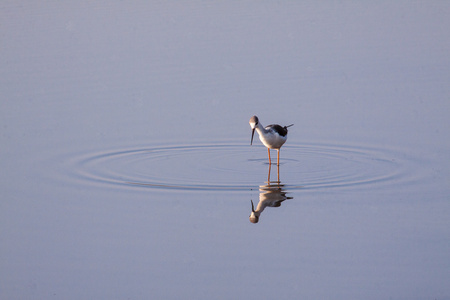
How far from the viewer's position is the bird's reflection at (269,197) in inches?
434

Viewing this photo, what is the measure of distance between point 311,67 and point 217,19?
637cm

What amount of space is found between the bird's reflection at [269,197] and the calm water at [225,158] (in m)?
0.05

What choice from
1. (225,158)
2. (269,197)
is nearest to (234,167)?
(225,158)

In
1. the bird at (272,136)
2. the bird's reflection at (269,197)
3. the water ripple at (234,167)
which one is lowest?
the bird's reflection at (269,197)

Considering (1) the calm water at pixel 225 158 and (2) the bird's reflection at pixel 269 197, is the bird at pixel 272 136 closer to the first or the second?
(1) the calm water at pixel 225 158

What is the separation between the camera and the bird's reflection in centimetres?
1102

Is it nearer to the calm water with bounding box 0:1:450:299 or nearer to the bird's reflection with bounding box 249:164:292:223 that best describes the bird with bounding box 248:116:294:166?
the calm water with bounding box 0:1:450:299

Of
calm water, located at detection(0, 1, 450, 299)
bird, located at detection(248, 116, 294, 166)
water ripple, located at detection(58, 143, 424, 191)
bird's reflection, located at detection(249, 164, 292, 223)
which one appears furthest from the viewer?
bird, located at detection(248, 116, 294, 166)

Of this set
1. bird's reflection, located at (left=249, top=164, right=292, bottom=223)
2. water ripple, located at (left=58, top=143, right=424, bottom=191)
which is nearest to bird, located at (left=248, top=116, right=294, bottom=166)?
water ripple, located at (left=58, top=143, right=424, bottom=191)

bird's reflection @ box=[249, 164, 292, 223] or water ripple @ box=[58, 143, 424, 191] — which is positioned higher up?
water ripple @ box=[58, 143, 424, 191]

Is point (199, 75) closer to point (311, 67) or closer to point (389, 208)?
point (311, 67)

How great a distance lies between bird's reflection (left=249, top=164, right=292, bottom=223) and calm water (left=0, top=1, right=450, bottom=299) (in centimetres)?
5

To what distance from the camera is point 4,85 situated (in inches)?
731

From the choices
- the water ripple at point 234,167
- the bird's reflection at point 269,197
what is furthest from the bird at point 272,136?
the bird's reflection at point 269,197
